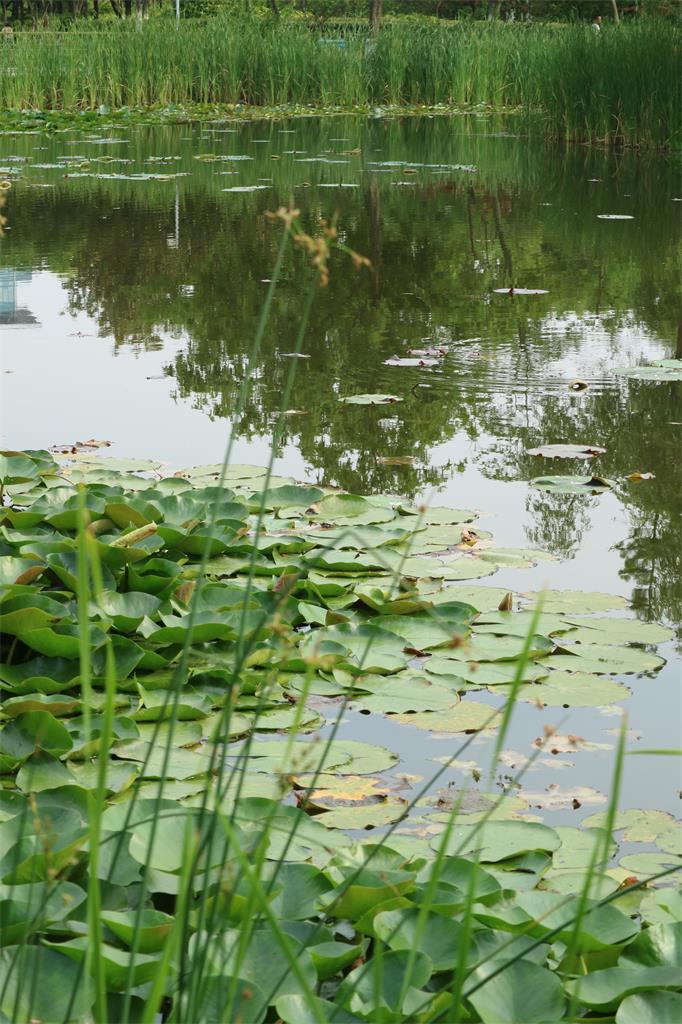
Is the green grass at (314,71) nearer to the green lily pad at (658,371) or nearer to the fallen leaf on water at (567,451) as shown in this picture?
the green lily pad at (658,371)

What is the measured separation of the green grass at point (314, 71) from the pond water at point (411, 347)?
264cm

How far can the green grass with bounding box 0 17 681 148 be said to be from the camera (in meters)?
11.5

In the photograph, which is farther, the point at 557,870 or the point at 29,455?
the point at 29,455

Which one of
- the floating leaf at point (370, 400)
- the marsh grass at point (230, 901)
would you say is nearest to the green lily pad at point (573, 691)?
the marsh grass at point (230, 901)

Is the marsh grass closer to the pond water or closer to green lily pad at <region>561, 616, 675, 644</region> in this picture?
the pond water

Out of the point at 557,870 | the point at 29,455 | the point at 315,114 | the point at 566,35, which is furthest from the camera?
the point at 315,114

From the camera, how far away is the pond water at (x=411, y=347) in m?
2.63

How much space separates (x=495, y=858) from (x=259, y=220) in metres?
6.20

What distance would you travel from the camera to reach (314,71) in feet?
54.4

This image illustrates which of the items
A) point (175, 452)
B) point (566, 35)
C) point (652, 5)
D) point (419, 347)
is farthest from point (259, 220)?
point (566, 35)

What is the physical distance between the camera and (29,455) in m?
3.01

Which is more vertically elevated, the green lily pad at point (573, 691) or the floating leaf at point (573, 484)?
the green lily pad at point (573, 691)

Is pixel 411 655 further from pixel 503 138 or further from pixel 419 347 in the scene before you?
pixel 503 138

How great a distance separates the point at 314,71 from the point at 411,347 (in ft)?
43.6
